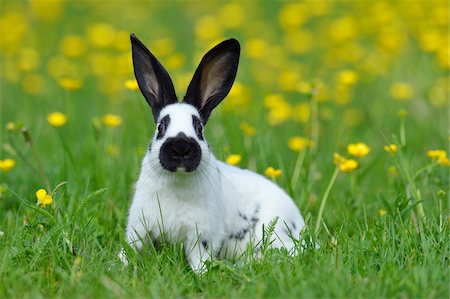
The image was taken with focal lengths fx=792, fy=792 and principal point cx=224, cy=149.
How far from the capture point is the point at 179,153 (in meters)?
4.14

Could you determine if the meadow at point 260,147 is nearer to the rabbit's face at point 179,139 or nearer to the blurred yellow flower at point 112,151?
the blurred yellow flower at point 112,151

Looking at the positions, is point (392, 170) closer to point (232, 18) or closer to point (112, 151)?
point (112, 151)

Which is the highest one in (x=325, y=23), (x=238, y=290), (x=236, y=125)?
(x=325, y=23)

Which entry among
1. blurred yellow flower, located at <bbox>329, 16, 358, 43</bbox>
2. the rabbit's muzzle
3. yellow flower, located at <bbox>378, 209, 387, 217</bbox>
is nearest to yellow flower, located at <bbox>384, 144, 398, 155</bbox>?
yellow flower, located at <bbox>378, 209, 387, 217</bbox>

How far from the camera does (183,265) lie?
4.32 metres

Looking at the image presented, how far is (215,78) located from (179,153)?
2.47ft

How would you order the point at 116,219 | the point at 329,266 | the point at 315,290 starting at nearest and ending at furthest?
the point at 315,290, the point at 329,266, the point at 116,219

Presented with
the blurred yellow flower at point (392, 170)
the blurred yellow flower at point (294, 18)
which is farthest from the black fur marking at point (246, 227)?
the blurred yellow flower at point (294, 18)

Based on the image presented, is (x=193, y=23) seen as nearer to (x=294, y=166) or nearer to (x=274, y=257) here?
Answer: (x=294, y=166)

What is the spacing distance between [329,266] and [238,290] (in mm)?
500

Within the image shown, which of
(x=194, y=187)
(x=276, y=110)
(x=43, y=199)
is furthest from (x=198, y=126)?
(x=276, y=110)

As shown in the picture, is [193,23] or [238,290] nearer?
[238,290]

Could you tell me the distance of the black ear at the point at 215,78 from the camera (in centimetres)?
467

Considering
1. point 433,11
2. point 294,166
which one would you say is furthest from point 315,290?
point 433,11
